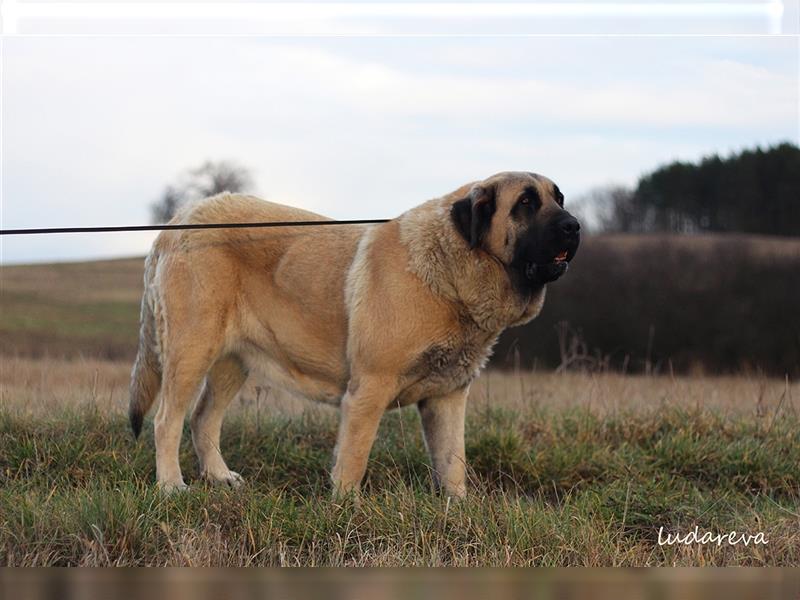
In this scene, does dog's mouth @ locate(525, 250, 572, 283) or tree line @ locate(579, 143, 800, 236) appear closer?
dog's mouth @ locate(525, 250, 572, 283)

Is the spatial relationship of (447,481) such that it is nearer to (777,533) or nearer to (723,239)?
(777,533)

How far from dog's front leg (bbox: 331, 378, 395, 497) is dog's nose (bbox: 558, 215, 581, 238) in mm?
1380

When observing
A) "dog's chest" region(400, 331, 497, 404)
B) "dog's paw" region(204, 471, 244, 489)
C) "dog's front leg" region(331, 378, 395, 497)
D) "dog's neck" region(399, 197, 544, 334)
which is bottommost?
"dog's paw" region(204, 471, 244, 489)

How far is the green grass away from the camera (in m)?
4.78

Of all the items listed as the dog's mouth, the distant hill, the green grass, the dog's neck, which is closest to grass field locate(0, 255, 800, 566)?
the green grass

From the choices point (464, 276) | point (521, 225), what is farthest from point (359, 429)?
point (521, 225)

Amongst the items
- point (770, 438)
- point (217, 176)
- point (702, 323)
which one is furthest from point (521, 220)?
point (702, 323)

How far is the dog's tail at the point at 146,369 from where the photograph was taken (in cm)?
638

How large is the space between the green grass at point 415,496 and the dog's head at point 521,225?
1.34 metres

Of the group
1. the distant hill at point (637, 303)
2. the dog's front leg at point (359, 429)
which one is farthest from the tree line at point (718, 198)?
the dog's front leg at point (359, 429)

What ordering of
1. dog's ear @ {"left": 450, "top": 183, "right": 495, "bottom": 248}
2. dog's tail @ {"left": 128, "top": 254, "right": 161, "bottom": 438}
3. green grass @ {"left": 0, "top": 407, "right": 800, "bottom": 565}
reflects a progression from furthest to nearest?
dog's tail @ {"left": 128, "top": 254, "right": 161, "bottom": 438} → dog's ear @ {"left": 450, "top": 183, "right": 495, "bottom": 248} → green grass @ {"left": 0, "top": 407, "right": 800, "bottom": 565}

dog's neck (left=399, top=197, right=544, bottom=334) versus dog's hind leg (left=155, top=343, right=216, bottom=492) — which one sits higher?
dog's neck (left=399, top=197, right=544, bottom=334)

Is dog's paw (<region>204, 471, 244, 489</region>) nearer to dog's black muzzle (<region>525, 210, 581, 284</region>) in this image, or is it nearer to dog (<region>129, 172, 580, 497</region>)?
dog (<region>129, 172, 580, 497</region>)

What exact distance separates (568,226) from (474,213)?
1.93ft
